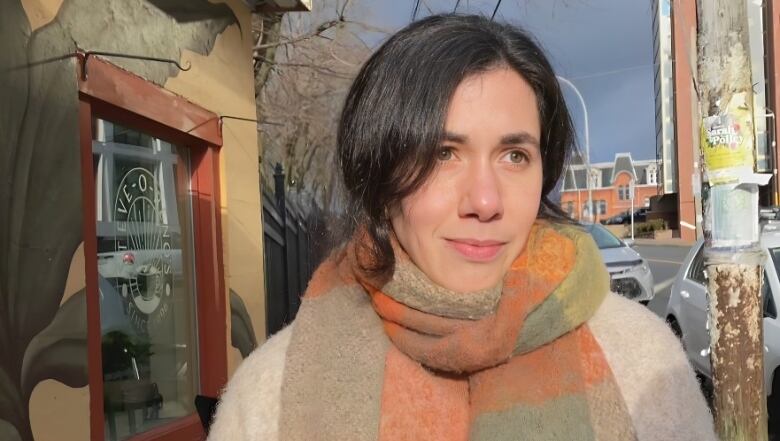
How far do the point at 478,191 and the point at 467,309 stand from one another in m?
0.23

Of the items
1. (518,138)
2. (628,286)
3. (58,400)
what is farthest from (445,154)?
(628,286)

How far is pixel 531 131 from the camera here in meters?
1.27

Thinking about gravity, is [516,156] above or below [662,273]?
above

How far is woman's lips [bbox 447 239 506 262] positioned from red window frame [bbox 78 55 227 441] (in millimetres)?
2783

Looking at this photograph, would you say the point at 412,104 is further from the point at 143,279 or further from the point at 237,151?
the point at 237,151

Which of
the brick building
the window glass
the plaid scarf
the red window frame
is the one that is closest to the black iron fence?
the red window frame

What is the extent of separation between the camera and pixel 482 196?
3.93 feet

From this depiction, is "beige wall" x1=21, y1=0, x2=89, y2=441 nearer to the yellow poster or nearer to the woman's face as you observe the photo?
the woman's face

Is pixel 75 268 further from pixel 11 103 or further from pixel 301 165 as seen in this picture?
pixel 301 165

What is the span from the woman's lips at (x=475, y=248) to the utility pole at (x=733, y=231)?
198 centimetres

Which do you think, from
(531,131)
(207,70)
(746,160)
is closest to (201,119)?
(207,70)

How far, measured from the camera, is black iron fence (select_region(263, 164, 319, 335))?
8.09 meters

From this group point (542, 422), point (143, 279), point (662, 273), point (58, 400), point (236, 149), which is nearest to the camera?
point (542, 422)

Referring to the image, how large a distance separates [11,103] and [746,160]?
3340 mm
